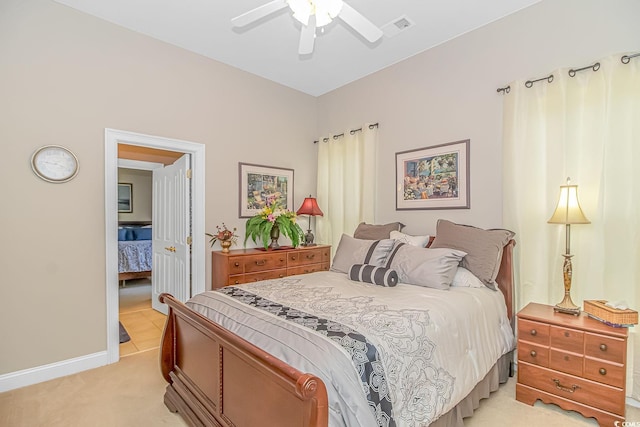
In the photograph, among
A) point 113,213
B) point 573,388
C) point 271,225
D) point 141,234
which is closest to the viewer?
point 573,388

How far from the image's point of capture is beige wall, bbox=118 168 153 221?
7.77 m

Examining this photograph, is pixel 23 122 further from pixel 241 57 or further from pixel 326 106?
pixel 326 106

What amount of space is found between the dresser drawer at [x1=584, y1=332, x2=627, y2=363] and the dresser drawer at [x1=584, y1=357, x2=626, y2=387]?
35 mm

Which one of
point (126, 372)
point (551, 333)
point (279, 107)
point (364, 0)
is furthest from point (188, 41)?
point (551, 333)

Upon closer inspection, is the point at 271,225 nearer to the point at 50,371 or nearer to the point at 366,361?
the point at 50,371

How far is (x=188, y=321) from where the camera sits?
205 cm

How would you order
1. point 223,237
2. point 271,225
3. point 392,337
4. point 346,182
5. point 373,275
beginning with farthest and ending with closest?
point 346,182, point 271,225, point 223,237, point 373,275, point 392,337

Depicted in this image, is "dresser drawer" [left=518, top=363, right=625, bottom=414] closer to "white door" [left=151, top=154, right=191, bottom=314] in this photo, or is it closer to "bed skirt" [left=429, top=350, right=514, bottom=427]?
"bed skirt" [left=429, top=350, right=514, bottom=427]

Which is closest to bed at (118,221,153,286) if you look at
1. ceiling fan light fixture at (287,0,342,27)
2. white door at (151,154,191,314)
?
white door at (151,154,191,314)

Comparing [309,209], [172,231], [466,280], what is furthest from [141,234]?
[466,280]

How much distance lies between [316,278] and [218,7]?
255 cm

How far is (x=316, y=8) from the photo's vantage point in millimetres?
1935

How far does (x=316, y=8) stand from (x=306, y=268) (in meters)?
2.89

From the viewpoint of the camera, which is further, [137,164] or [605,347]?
[137,164]
